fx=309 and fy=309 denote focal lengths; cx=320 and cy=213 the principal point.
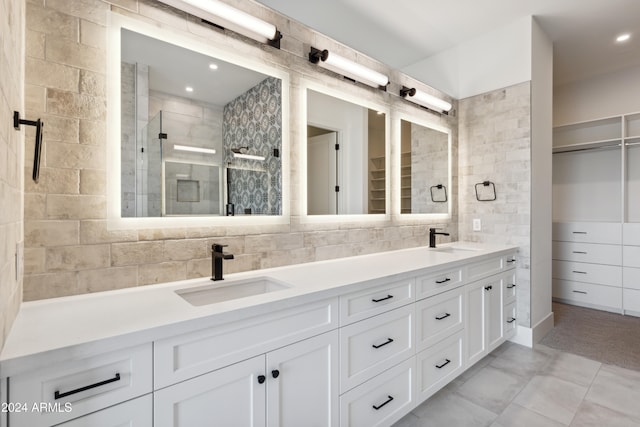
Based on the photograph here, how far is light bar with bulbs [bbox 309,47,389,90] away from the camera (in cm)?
202

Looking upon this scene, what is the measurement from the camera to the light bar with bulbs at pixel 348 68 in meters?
2.02

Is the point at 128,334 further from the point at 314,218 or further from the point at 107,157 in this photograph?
the point at 314,218

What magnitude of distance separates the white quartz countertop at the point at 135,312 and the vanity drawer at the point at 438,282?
12 cm

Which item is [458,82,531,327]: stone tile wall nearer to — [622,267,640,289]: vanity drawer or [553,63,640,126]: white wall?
[622,267,640,289]: vanity drawer

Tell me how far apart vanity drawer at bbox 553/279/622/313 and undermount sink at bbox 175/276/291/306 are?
13.5ft

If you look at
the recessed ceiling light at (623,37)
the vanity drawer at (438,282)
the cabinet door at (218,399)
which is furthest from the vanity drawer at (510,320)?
the recessed ceiling light at (623,37)

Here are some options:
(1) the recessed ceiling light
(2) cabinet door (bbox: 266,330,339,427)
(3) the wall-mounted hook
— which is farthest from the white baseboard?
(3) the wall-mounted hook

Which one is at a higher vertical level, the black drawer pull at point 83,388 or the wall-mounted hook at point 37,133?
the wall-mounted hook at point 37,133

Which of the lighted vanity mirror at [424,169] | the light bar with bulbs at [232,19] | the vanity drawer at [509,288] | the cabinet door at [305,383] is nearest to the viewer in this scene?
the cabinet door at [305,383]

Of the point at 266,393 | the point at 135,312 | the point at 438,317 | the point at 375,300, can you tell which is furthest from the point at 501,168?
the point at 135,312

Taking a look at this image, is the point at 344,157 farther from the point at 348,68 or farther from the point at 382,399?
the point at 382,399

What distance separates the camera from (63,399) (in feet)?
2.58

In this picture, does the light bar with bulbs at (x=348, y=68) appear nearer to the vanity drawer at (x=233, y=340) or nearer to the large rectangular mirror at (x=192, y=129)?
the large rectangular mirror at (x=192, y=129)

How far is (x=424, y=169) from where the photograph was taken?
2938 mm
